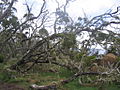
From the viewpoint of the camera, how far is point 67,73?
1285 cm

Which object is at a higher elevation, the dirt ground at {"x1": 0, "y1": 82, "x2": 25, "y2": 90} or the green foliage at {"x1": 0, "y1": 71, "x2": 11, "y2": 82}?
the green foliage at {"x1": 0, "y1": 71, "x2": 11, "y2": 82}

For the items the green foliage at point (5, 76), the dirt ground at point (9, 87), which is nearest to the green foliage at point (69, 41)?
the green foliage at point (5, 76)

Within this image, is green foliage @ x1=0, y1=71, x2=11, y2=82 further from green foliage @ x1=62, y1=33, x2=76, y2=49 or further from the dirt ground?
green foliage @ x1=62, y1=33, x2=76, y2=49

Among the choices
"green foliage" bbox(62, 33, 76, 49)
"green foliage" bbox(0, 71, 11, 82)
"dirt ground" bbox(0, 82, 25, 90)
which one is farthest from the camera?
"green foliage" bbox(62, 33, 76, 49)

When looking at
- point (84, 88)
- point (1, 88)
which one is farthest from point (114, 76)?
point (1, 88)

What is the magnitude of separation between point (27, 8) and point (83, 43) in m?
4.93

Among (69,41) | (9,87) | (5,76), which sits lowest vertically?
(9,87)

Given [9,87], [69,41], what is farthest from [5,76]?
[69,41]

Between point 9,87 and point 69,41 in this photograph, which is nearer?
point 9,87

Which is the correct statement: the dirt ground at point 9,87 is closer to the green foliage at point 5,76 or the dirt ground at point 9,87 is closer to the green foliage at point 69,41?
the green foliage at point 5,76

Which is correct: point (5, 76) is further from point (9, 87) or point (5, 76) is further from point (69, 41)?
point (69, 41)

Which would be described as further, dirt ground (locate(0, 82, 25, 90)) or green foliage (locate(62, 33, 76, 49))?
green foliage (locate(62, 33, 76, 49))

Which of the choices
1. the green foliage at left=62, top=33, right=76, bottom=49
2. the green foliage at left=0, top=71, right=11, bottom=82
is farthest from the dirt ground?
the green foliage at left=62, top=33, right=76, bottom=49

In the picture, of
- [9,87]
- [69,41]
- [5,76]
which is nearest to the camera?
[9,87]
